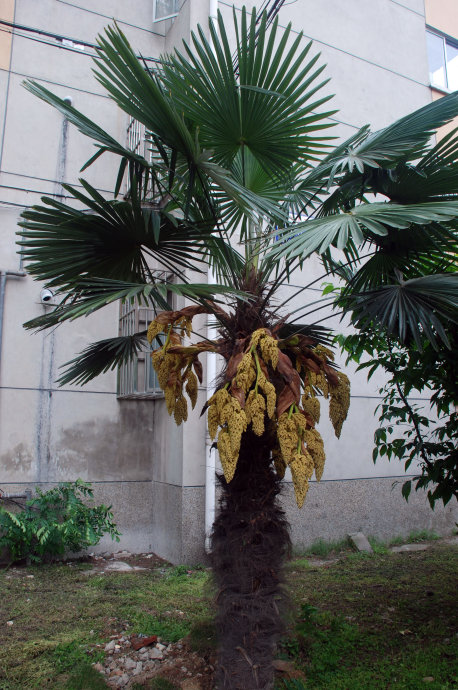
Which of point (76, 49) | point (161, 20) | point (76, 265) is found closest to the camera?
point (76, 265)

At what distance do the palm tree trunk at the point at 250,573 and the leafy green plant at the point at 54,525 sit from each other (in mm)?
3125

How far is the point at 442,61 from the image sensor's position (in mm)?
9352

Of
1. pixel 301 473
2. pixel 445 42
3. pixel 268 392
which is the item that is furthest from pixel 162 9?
pixel 301 473

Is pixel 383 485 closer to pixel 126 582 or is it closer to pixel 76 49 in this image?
pixel 126 582

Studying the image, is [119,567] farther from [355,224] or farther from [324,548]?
[355,224]

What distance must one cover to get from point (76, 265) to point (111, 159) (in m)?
4.55

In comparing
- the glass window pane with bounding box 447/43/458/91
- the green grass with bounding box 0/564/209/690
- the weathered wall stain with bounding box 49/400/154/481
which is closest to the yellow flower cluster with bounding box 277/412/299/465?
the green grass with bounding box 0/564/209/690

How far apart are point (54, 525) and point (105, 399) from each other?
1.70 m

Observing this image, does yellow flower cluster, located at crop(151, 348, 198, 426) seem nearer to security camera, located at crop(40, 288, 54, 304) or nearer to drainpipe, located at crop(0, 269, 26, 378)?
security camera, located at crop(40, 288, 54, 304)

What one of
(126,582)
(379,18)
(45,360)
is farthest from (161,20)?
(126,582)

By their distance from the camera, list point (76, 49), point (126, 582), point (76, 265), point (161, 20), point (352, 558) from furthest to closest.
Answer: point (161, 20)
point (76, 49)
point (352, 558)
point (126, 582)
point (76, 265)

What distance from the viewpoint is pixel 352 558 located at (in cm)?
628

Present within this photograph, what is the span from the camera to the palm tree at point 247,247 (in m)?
2.81

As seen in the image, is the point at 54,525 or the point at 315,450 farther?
the point at 54,525
